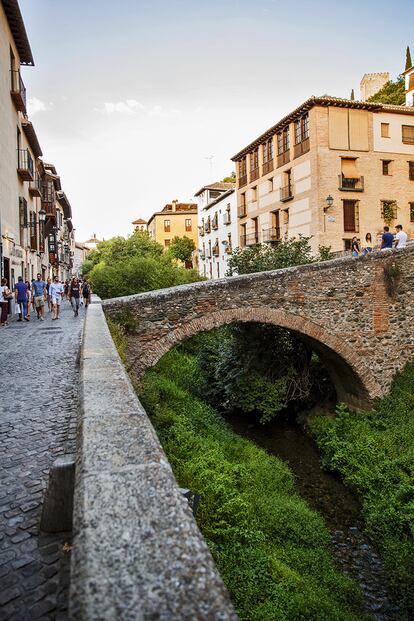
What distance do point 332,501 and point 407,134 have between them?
23752 mm

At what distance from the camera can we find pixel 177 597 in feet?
3.89

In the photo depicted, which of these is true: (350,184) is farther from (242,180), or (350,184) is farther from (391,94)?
(391,94)

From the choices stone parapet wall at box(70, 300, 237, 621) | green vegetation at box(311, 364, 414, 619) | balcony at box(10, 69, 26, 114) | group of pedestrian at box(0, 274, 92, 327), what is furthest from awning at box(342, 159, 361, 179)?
stone parapet wall at box(70, 300, 237, 621)

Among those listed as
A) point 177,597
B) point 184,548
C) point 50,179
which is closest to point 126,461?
point 184,548

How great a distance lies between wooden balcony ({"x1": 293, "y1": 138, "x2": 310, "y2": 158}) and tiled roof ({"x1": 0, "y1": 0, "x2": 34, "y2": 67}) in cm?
1473

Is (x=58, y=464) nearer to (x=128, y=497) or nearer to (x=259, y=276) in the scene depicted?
(x=128, y=497)

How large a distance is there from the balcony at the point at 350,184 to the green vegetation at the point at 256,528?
18.2 meters

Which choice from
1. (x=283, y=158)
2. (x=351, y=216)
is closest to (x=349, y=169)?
(x=351, y=216)

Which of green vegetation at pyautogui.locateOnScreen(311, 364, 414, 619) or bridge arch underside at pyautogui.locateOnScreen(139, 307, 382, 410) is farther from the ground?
bridge arch underside at pyautogui.locateOnScreen(139, 307, 382, 410)

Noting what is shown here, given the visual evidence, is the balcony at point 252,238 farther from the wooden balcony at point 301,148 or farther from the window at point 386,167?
the window at point 386,167

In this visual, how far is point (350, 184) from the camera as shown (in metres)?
24.8

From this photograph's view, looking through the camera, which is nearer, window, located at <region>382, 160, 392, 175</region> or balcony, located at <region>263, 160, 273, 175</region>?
window, located at <region>382, 160, 392, 175</region>

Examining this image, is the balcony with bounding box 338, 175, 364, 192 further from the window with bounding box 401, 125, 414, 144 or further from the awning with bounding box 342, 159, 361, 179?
the window with bounding box 401, 125, 414, 144

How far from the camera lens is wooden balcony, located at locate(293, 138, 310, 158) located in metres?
24.5
